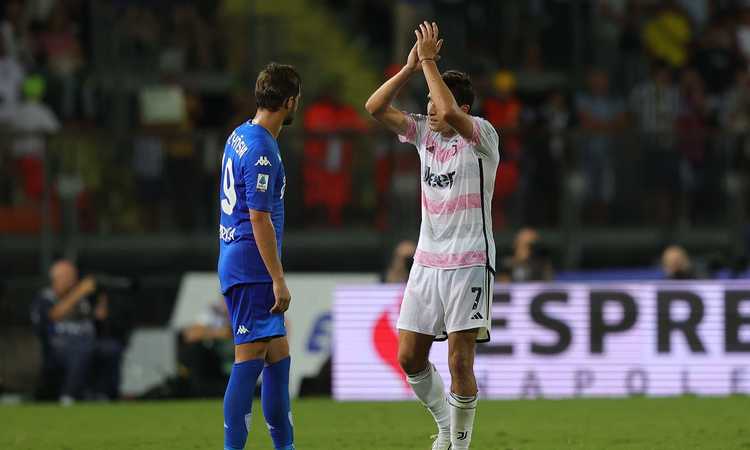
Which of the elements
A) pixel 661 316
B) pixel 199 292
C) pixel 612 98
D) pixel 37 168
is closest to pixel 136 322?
pixel 199 292

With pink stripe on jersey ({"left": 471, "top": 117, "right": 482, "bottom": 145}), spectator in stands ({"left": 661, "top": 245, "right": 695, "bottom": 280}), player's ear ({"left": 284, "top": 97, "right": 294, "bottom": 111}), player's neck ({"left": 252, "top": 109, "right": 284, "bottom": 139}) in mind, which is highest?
player's ear ({"left": 284, "top": 97, "right": 294, "bottom": 111})

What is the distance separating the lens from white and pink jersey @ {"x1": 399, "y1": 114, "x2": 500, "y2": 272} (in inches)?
327

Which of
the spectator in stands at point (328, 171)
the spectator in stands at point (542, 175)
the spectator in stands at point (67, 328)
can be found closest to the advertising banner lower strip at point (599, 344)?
the spectator in stands at point (328, 171)

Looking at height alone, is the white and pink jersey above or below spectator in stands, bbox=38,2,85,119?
below

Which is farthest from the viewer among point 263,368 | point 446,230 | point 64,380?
point 64,380

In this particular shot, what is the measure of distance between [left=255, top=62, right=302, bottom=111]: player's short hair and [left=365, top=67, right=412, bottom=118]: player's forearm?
81 cm

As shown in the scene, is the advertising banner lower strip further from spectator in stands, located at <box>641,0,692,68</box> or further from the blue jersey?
the blue jersey

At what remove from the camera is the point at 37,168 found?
53.8ft

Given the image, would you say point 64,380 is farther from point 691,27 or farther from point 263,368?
point 691,27

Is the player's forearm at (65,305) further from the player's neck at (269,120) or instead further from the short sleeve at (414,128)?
the player's neck at (269,120)

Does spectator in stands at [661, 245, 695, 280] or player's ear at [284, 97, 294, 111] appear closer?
player's ear at [284, 97, 294, 111]

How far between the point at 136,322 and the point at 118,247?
2.85 ft

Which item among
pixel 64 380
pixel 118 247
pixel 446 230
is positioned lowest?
pixel 64 380

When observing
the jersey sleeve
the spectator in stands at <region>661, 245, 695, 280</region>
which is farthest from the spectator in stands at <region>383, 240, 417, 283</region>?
the jersey sleeve
